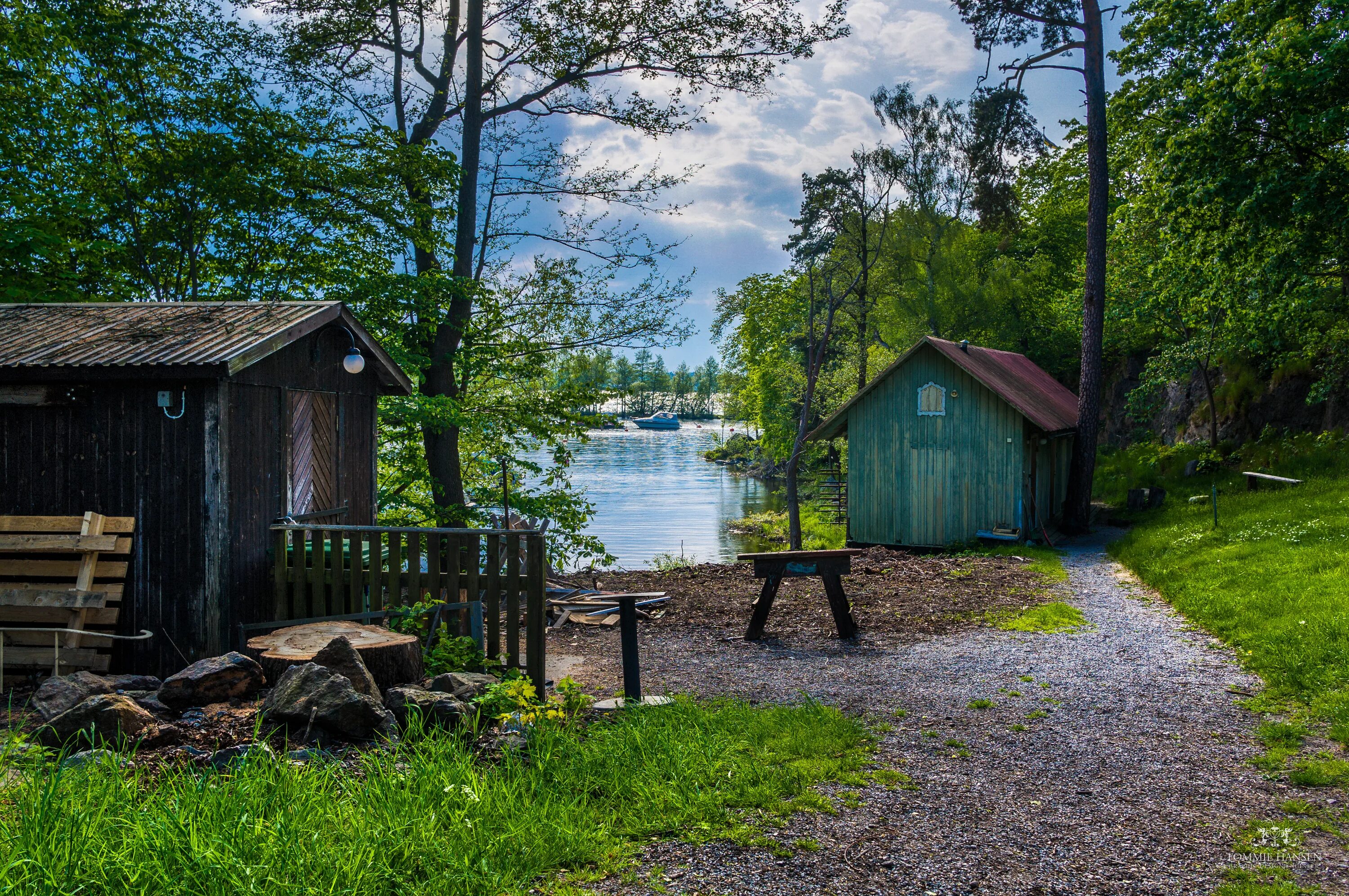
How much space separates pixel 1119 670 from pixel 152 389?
929 centimetres

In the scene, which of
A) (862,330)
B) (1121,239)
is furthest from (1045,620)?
(862,330)

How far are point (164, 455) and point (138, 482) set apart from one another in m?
0.37

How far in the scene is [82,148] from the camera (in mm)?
14344

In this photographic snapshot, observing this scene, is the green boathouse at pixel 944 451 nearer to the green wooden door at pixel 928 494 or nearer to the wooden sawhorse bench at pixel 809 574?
the green wooden door at pixel 928 494

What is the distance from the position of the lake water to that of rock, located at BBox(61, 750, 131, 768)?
441 inches

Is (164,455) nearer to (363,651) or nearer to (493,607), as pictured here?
(363,651)

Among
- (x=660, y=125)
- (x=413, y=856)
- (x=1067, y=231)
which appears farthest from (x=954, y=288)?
(x=413, y=856)

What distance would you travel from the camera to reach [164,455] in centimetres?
775

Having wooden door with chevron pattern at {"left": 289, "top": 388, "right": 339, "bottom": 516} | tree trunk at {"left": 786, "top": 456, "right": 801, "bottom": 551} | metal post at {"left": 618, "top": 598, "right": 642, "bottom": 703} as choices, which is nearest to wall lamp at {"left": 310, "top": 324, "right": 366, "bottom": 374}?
wooden door with chevron pattern at {"left": 289, "top": 388, "right": 339, "bottom": 516}

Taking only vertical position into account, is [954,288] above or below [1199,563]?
above

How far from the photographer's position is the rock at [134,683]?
6.24m

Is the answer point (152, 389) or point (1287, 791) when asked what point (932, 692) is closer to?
point (1287, 791)

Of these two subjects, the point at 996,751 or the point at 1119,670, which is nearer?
the point at 996,751

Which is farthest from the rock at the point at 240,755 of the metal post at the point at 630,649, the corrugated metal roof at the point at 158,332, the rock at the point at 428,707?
the corrugated metal roof at the point at 158,332
